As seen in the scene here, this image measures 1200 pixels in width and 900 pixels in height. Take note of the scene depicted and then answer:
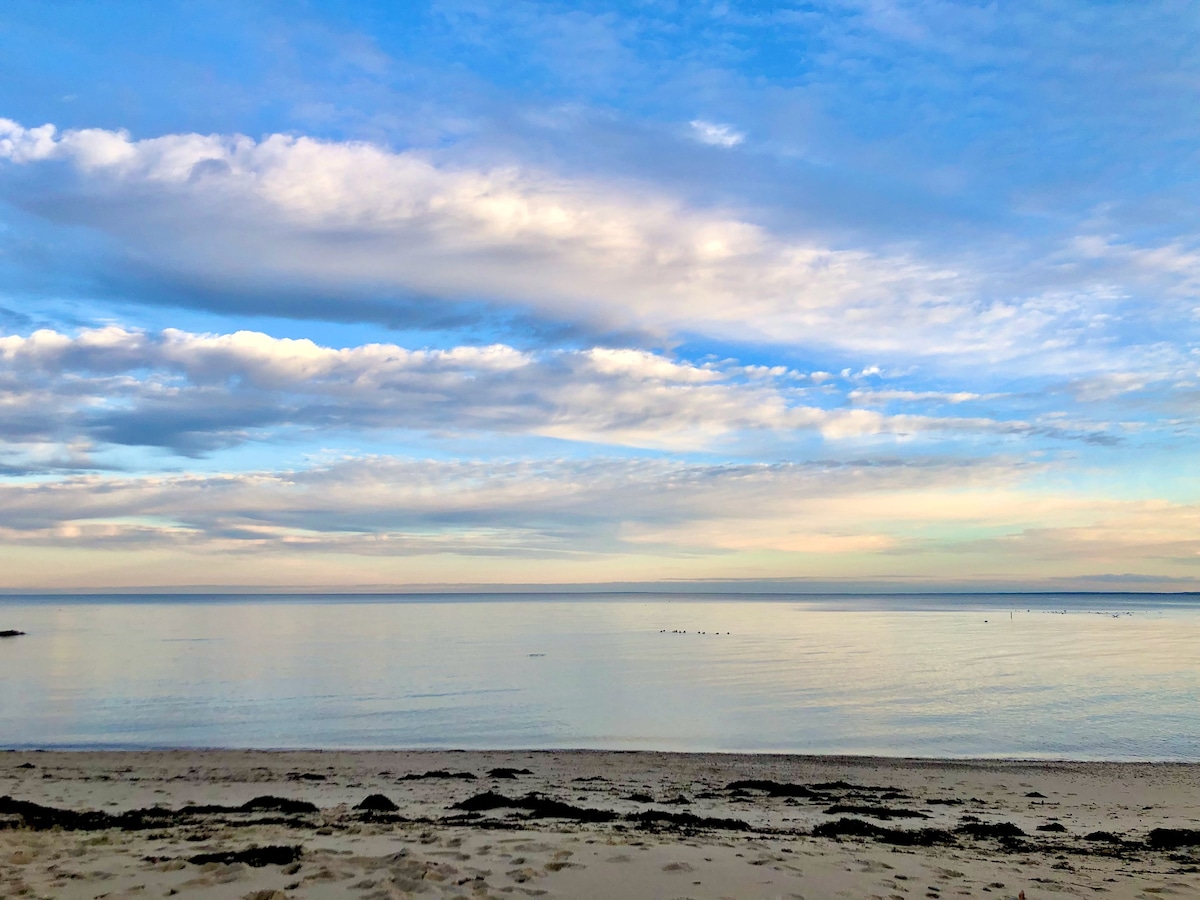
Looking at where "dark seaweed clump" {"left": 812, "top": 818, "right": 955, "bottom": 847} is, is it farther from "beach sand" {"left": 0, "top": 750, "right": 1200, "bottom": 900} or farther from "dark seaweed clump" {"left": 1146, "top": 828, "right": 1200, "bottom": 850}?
"dark seaweed clump" {"left": 1146, "top": 828, "right": 1200, "bottom": 850}

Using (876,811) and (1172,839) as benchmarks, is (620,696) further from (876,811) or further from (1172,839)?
(1172,839)

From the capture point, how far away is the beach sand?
9281mm

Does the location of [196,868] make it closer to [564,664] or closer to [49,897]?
[49,897]

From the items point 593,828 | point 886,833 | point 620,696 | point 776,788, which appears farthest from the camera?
point 620,696

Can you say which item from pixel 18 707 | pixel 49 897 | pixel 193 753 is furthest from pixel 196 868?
pixel 18 707

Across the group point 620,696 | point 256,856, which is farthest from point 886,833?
point 620,696

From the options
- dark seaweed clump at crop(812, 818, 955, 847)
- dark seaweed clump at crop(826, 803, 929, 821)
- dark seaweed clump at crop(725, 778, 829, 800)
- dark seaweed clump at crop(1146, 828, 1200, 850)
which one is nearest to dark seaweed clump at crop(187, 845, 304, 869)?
dark seaweed clump at crop(812, 818, 955, 847)

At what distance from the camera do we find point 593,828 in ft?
44.5

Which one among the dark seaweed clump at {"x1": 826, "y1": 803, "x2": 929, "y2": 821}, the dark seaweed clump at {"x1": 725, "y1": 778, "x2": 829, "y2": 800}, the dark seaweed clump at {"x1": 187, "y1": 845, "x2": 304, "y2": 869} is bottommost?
the dark seaweed clump at {"x1": 725, "y1": 778, "x2": 829, "y2": 800}

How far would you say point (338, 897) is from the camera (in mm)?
8461

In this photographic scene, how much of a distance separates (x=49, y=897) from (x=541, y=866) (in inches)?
209

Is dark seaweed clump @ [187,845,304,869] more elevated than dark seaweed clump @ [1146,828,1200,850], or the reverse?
dark seaweed clump @ [187,845,304,869]

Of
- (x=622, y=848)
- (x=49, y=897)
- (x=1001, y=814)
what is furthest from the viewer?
(x=1001, y=814)

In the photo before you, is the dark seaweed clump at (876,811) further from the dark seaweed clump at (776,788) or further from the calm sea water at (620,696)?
the calm sea water at (620,696)
